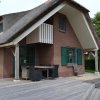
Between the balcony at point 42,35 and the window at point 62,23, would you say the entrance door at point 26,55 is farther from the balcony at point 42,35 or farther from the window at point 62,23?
the window at point 62,23

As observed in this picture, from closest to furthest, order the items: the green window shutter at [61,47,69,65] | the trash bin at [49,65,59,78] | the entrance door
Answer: the trash bin at [49,65,59,78], the entrance door, the green window shutter at [61,47,69,65]

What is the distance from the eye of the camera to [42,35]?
14344mm

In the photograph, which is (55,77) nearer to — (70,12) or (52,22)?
(52,22)

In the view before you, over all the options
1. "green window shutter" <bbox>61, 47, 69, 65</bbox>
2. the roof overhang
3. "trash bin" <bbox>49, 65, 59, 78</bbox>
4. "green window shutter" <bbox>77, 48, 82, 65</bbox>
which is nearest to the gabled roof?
the roof overhang

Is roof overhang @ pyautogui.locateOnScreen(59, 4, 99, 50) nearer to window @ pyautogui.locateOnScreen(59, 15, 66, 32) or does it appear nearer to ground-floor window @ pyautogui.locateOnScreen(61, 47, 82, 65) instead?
window @ pyautogui.locateOnScreen(59, 15, 66, 32)

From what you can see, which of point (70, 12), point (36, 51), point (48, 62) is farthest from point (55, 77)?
point (70, 12)

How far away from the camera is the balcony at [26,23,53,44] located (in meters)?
14.2

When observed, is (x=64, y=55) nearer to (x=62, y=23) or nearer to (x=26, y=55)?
(x=62, y=23)

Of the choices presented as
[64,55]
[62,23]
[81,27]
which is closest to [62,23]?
[62,23]

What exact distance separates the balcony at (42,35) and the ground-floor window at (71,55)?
5.82 ft

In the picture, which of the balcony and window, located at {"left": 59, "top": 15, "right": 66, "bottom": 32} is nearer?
the balcony

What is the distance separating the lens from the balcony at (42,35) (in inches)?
558

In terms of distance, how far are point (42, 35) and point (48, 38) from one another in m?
0.62

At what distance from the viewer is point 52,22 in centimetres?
1560
